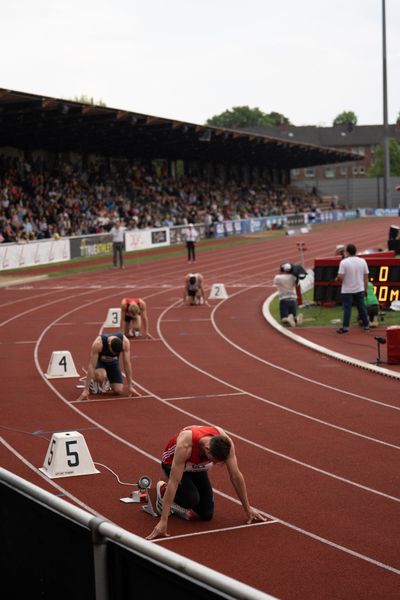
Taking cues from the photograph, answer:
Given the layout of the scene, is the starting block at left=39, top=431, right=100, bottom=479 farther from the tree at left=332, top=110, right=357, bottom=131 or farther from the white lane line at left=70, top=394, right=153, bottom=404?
the tree at left=332, top=110, right=357, bottom=131

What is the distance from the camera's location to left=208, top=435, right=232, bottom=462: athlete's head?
7227 millimetres

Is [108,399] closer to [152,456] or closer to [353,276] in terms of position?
[152,456]

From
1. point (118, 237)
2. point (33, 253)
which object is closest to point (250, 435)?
point (118, 237)

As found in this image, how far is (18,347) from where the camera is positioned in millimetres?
19266

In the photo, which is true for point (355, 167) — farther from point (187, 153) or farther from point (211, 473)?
point (211, 473)

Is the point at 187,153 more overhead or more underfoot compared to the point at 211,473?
more overhead

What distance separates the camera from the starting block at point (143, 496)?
843 centimetres

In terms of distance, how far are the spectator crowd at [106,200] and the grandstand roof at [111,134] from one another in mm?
1553

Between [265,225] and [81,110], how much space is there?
26.2 meters

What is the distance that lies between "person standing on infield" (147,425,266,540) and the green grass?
12.6m

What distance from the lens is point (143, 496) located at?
8.67 metres

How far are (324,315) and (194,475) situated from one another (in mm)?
14740

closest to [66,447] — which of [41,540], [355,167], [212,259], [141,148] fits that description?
[41,540]

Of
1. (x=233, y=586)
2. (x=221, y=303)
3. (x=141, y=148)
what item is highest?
(x=141, y=148)
